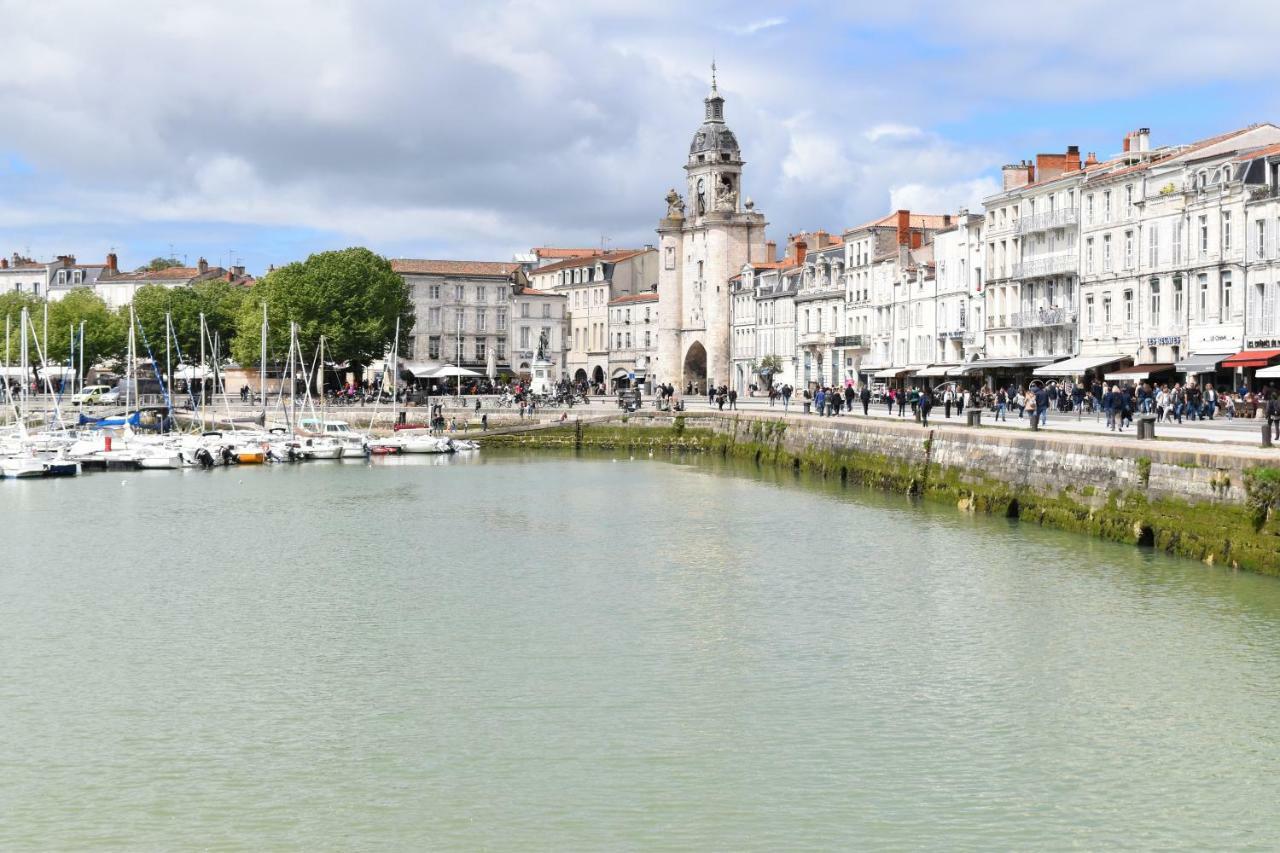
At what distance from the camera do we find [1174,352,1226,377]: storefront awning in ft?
159

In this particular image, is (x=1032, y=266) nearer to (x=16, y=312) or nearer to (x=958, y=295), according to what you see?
(x=958, y=295)

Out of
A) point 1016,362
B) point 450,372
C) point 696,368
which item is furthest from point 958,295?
point 696,368

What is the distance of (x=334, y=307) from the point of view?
8850cm

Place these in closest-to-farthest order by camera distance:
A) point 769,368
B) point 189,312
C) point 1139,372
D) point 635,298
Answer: point 1139,372 → point 769,368 → point 189,312 → point 635,298

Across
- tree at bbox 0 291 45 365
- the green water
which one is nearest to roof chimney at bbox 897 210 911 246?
the green water

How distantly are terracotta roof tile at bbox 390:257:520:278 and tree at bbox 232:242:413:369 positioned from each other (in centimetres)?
1918

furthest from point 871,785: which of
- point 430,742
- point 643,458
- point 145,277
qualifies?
point 145,277

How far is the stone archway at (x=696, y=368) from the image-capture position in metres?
103

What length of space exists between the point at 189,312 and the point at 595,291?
1219 inches

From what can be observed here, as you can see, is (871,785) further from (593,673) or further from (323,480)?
(323,480)

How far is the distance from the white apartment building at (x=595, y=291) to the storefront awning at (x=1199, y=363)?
6747 cm

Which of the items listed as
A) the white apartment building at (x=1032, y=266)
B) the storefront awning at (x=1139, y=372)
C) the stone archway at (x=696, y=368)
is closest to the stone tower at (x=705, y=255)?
the stone archway at (x=696, y=368)

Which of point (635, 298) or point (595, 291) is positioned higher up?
point (595, 291)

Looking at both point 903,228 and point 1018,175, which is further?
point 903,228
